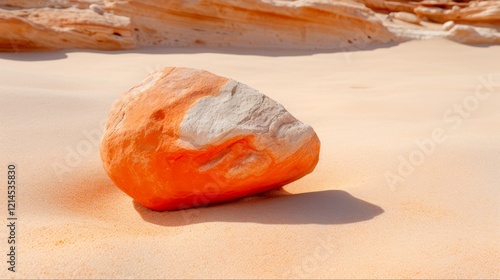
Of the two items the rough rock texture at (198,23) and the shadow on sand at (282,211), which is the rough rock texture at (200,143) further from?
the rough rock texture at (198,23)

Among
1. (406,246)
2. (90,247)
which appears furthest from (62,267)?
(406,246)

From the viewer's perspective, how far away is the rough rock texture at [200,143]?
158 centimetres

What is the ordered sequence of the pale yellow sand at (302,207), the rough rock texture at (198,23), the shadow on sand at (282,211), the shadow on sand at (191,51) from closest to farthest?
the pale yellow sand at (302,207), the shadow on sand at (282,211), the shadow on sand at (191,51), the rough rock texture at (198,23)

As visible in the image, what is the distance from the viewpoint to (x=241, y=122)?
158 cm

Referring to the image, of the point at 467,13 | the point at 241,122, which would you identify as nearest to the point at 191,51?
the point at 467,13

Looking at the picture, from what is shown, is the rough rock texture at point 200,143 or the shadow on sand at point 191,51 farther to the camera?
the shadow on sand at point 191,51

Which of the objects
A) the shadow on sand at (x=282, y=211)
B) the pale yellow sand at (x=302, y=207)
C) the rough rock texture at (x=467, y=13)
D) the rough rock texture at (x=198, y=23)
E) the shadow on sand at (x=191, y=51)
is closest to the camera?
the pale yellow sand at (x=302, y=207)

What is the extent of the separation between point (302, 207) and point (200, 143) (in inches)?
16.8

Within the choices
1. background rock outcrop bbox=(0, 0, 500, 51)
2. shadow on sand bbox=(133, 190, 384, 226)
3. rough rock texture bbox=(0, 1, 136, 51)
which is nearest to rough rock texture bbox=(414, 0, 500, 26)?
background rock outcrop bbox=(0, 0, 500, 51)

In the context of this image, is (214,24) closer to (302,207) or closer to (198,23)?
(198,23)

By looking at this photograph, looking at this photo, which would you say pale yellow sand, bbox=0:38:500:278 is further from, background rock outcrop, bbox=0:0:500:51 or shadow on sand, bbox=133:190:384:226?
background rock outcrop, bbox=0:0:500:51

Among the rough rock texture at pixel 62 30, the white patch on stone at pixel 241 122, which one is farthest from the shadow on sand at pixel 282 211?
the rough rock texture at pixel 62 30

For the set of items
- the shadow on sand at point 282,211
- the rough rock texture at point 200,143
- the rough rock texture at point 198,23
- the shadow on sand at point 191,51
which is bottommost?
the shadow on sand at point 191,51

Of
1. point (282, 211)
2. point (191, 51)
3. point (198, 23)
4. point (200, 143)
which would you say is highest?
point (200, 143)
